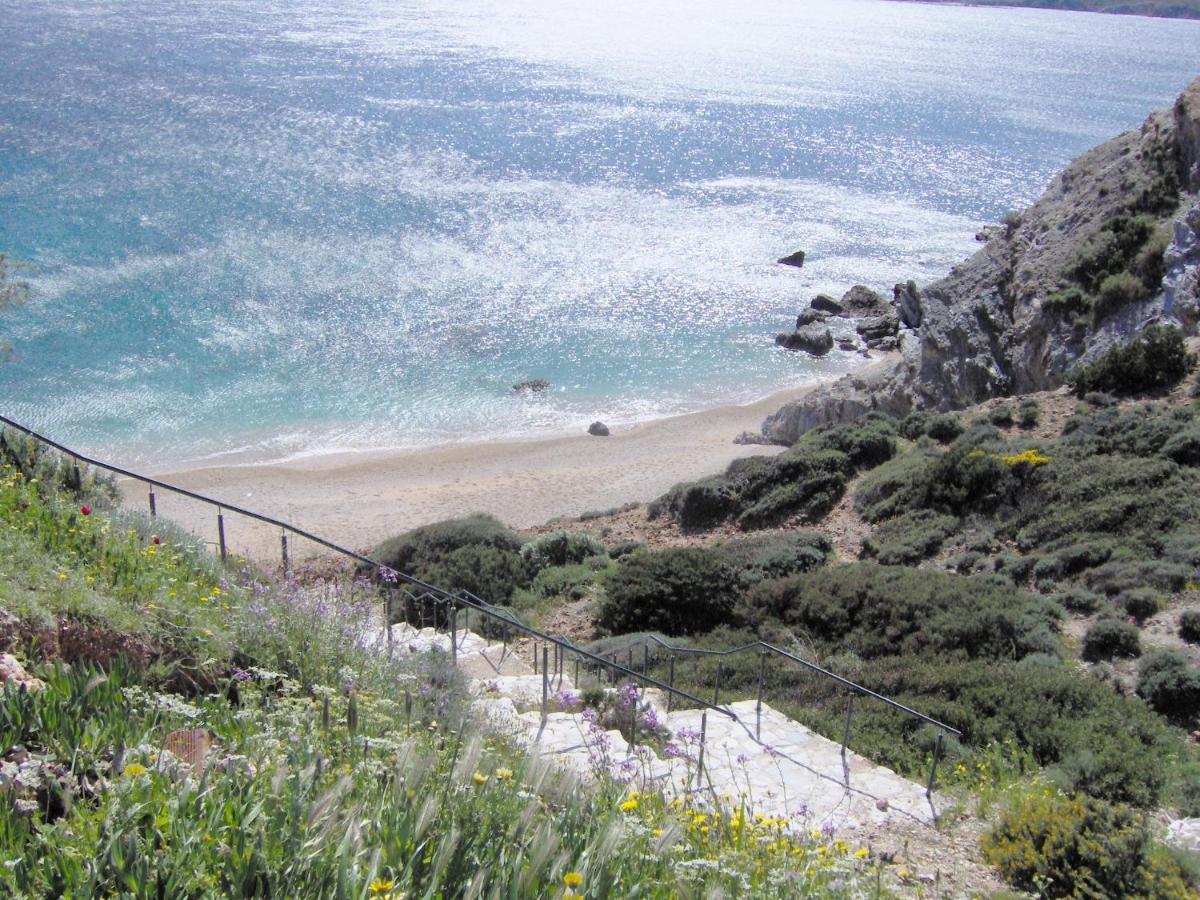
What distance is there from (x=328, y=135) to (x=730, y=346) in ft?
125

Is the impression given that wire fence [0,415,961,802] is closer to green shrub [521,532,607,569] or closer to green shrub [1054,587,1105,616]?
green shrub [521,532,607,569]

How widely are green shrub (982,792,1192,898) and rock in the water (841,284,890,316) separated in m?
44.0

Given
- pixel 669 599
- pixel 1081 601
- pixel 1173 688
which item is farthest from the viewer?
pixel 669 599

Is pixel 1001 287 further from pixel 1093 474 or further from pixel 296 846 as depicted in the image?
pixel 296 846

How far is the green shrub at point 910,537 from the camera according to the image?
18516 millimetres

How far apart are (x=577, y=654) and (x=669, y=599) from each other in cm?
465

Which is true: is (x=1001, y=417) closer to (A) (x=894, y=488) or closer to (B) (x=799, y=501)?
(A) (x=894, y=488)

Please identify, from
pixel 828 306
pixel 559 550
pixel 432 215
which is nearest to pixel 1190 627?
pixel 559 550

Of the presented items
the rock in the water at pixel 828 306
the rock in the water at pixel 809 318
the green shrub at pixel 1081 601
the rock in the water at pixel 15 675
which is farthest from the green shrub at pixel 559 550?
the rock in the water at pixel 828 306

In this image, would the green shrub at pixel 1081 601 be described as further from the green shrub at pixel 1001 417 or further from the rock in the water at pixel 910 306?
the rock in the water at pixel 910 306

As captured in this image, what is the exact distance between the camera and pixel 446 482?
3241 centimetres

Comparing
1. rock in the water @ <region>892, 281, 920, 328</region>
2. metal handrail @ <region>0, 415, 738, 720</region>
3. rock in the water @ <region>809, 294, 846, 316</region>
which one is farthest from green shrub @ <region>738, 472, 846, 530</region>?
rock in the water @ <region>809, 294, 846, 316</region>

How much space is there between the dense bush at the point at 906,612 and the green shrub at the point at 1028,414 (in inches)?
356

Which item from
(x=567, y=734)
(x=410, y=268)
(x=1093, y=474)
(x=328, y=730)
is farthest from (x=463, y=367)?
(x=328, y=730)
